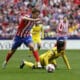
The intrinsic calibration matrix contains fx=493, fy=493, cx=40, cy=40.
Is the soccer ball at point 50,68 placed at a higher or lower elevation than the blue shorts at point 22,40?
lower

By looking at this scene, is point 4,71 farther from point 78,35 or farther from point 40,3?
point 40,3

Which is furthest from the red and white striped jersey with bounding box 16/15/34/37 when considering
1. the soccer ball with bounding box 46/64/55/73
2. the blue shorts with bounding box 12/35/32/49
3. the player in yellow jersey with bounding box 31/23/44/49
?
the player in yellow jersey with bounding box 31/23/44/49

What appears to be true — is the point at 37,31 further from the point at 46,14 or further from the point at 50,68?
the point at 50,68

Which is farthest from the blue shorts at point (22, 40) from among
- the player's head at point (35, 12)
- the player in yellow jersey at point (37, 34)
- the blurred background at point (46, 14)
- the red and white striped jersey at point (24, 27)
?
the blurred background at point (46, 14)

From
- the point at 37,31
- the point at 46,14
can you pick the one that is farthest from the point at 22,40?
the point at 46,14

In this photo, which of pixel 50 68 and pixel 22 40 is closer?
pixel 50 68

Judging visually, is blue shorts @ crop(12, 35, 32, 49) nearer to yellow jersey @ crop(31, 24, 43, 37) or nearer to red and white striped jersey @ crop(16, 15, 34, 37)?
red and white striped jersey @ crop(16, 15, 34, 37)

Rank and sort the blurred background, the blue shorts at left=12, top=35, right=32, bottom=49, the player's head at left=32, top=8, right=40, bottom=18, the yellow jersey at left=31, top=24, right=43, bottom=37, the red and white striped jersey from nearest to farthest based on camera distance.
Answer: the player's head at left=32, top=8, right=40, bottom=18
the red and white striped jersey
the blue shorts at left=12, top=35, right=32, bottom=49
the yellow jersey at left=31, top=24, right=43, bottom=37
the blurred background

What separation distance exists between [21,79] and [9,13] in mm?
19026

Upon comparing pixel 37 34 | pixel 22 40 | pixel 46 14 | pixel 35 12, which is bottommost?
pixel 46 14

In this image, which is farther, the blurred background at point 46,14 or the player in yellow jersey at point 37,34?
the blurred background at point 46,14

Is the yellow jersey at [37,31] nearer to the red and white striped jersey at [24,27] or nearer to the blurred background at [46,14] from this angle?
the blurred background at [46,14]

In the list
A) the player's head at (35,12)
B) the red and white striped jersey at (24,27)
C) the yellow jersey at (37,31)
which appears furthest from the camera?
the yellow jersey at (37,31)

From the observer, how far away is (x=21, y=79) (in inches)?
545
